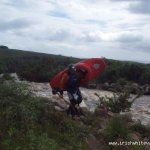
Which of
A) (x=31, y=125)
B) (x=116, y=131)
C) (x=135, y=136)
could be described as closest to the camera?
(x=31, y=125)

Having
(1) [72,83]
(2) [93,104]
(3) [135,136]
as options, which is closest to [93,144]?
(3) [135,136]

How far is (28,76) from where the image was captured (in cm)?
3969

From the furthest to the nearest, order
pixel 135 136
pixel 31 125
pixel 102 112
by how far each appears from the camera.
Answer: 1. pixel 102 112
2. pixel 135 136
3. pixel 31 125

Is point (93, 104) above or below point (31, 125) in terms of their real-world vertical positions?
below

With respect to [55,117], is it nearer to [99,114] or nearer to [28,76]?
[99,114]

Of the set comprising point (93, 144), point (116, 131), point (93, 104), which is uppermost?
point (116, 131)

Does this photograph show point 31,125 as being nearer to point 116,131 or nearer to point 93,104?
point 116,131

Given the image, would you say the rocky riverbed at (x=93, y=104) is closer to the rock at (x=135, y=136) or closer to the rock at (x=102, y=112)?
the rock at (x=102, y=112)

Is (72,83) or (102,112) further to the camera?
(102,112)

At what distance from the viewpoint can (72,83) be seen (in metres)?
10.9

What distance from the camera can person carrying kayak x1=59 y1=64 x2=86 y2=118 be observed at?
10797 mm

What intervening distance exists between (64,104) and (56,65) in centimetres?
3347

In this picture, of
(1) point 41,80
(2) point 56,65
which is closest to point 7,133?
(1) point 41,80

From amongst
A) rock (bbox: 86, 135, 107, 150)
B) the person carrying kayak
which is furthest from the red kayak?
rock (bbox: 86, 135, 107, 150)
